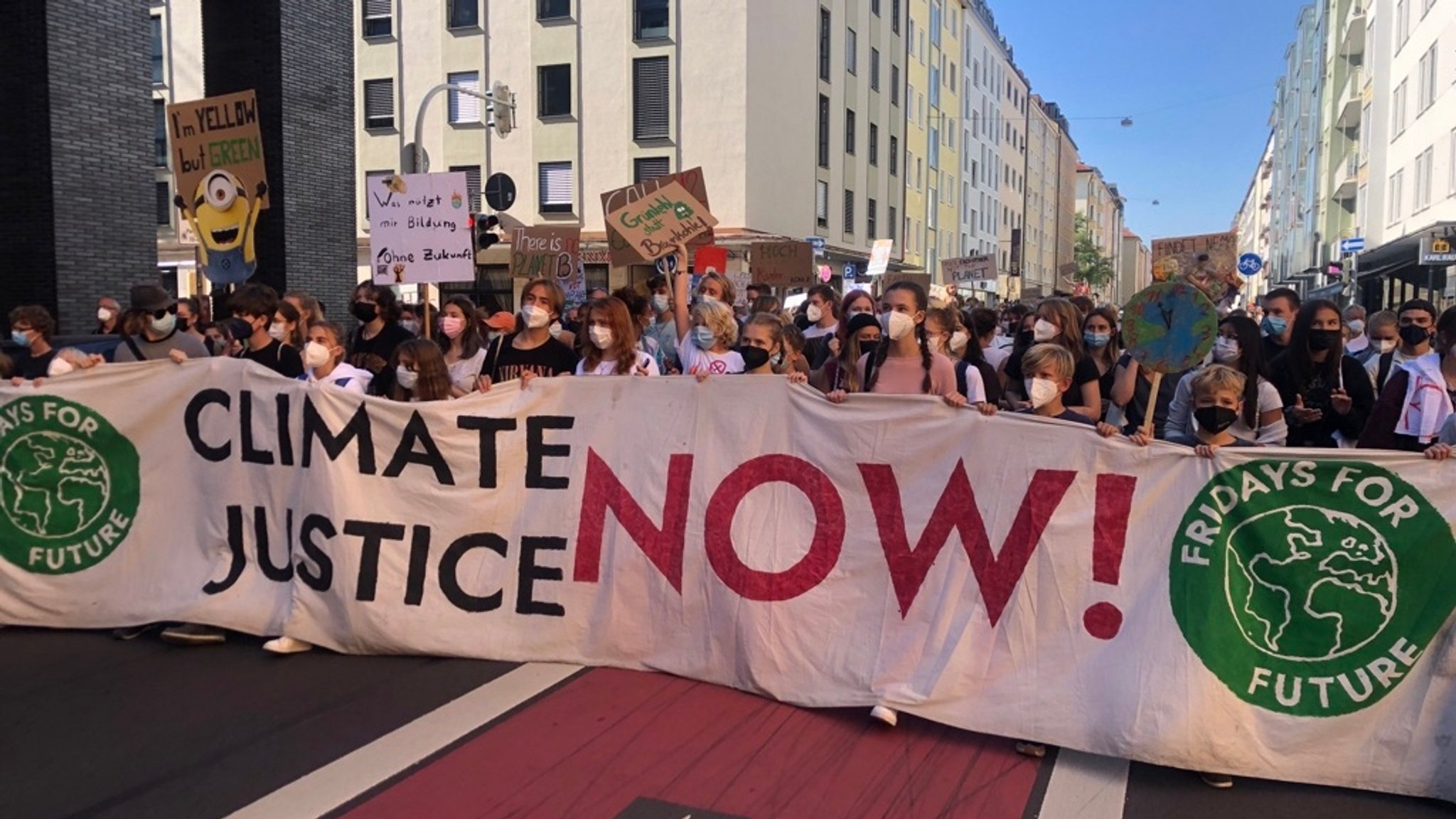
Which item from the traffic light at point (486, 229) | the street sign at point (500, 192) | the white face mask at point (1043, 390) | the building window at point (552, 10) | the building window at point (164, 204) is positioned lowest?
the white face mask at point (1043, 390)

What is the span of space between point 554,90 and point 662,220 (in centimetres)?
2608

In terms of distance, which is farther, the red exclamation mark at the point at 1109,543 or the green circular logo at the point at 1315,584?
the red exclamation mark at the point at 1109,543

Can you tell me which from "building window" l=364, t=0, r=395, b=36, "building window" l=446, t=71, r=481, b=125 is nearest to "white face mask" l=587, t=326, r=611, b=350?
"building window" l=446, t=71, r=481, b=125

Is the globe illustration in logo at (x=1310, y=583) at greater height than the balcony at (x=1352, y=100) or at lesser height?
lesser

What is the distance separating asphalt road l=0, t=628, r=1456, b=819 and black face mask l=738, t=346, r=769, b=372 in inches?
71.0

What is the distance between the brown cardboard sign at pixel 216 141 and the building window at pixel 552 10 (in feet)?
83.8

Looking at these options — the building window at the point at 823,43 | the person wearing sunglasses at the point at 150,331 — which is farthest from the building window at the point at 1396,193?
the person wearing sunglasses at the point at 150,331

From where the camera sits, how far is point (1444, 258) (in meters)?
23.8

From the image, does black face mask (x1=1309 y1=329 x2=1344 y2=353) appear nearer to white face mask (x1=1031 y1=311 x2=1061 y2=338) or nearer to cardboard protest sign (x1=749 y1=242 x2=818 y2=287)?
white face mask (x1=1031 y1=311 x2=1061 y2=338)

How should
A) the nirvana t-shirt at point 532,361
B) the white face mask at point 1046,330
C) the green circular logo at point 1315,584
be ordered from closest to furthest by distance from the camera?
1. the green circular logo at point 1315,584
2. the nirvana t-shirt at point 532,361
3. the white face mask at point 1046,330

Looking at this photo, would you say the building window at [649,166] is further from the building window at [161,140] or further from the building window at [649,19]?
the building window at [161,140]

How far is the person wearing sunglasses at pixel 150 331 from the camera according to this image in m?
7.18

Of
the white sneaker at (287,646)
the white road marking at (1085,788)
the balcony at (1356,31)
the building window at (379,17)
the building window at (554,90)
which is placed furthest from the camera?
the balcony at (1356,31)

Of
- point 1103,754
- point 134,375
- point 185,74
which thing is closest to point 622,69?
point 185,74
